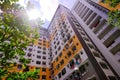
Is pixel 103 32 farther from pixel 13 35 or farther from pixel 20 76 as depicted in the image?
pixel 20 76

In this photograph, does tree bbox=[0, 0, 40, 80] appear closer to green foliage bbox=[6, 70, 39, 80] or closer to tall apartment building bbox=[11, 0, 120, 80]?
green foliage bbox=[6, 70, 39, 80]

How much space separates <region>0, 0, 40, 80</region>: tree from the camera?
7379 millimetres

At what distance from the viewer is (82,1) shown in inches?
1773

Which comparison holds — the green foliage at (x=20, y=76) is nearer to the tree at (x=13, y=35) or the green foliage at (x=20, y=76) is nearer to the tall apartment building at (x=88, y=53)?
the tree at (x=13, y=35)

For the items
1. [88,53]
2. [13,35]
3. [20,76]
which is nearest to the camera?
[20,76]

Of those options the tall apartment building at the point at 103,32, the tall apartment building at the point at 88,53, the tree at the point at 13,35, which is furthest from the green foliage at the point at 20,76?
the tall apartment building at the point at 103,32

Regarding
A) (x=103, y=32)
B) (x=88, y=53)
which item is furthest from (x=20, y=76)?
(x=103, y=32)

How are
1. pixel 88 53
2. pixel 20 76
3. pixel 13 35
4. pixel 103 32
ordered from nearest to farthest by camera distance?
1. pixel 20 76
2. pixel 13 35
3. pixel 88 53
4. pixel 103 32

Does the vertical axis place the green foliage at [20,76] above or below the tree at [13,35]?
below

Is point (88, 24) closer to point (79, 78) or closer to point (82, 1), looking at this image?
point (82, 1)

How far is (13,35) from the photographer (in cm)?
812

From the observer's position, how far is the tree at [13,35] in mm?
7379

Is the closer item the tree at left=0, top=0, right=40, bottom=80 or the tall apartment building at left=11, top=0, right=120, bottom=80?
the tree at left=0, top=0, right=40, bottom=80

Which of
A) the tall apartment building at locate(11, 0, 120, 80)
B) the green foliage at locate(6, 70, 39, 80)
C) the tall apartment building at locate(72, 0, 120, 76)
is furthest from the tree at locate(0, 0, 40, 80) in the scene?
the tall apartment building at locate(72, 0, 120, 76)
